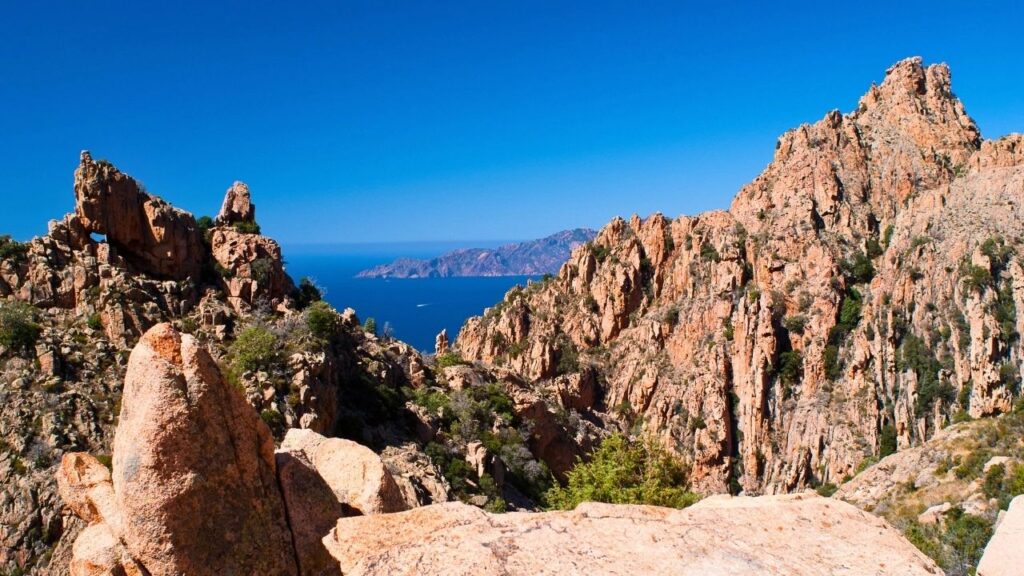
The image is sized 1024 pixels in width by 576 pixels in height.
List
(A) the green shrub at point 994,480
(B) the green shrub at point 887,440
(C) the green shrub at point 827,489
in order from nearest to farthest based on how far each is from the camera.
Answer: (A) the green shrub at point 994,480 < (C) the green shrub at point 827,489 < (B) the green shrub at point 887,440

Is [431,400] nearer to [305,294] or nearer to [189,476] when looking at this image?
[305,294]

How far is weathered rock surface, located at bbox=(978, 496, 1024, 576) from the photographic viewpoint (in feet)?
27.2

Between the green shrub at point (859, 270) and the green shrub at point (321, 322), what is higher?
the green shrub at point (321, 322)

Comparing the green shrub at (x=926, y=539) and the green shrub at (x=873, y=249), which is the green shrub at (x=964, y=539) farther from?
the green shrub at (x=873, y=249)

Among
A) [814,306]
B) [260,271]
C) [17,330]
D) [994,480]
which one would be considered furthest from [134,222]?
[814,306]

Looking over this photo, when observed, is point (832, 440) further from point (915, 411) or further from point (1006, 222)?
point (1006, 222)

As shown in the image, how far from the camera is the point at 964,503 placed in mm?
30688

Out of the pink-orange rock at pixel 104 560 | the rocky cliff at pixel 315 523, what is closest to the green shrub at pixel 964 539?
the rocky cliff at pixel 315 523

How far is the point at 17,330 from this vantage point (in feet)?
73.8

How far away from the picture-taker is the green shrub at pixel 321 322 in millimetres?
29953

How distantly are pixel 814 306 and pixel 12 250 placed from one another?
Answer: 76.0m

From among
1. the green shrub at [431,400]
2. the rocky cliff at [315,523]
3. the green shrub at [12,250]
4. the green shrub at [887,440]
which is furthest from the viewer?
the green shrub at [887,440]

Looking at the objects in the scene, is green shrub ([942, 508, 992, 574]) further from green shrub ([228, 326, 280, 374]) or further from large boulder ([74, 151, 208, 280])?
large boulder ([74, 151, 208, 280])

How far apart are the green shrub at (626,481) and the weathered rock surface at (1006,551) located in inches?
584
